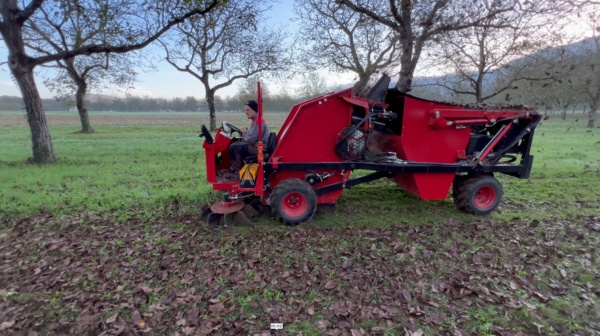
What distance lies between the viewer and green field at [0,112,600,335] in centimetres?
310

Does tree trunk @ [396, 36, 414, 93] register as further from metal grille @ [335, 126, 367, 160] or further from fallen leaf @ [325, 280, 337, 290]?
fallen leaf @ [325, 280, 337, 290]

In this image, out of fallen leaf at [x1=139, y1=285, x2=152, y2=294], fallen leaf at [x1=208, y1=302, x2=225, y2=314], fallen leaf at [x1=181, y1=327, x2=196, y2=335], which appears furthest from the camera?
fallen leaf at [x1=139, y1=285, x2=152, y2=294]

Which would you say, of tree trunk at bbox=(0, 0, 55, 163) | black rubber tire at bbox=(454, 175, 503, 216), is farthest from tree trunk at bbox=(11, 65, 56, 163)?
black rubber tire at bbox=(454, 175, 503, 216)

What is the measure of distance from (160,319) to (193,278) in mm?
674

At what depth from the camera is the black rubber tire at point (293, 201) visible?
5020 mm

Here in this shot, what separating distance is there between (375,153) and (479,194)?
1.95m

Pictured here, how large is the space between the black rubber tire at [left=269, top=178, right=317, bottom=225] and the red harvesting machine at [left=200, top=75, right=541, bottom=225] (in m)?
0.02

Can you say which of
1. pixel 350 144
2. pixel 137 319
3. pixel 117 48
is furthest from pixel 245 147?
pixel 117 48

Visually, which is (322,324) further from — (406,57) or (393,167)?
(406,57)

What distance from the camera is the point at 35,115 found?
9125 millimetres

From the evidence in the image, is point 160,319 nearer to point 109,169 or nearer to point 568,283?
point 568,283

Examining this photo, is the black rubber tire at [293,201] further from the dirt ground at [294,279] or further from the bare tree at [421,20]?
the bare tree at [421,20]

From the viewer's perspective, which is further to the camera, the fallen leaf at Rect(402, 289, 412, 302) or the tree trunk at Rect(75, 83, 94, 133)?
the tree trunk at Rect(75, 83, 94, 133)

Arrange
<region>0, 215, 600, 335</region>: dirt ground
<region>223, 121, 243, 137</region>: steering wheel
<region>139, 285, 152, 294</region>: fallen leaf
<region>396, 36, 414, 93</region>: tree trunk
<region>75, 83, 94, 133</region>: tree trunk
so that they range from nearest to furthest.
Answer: <region>0, 215, 600, 335</region>: dirt ground < <region>139, 285, 152, 294</region>: fallen leaf < <region>223, 121, 243, 137</region>: steering wheel < <region>396, 36, 414, 93</region>: tree trunk < <region>75, 83, 94, 133</region>: tree trunk
